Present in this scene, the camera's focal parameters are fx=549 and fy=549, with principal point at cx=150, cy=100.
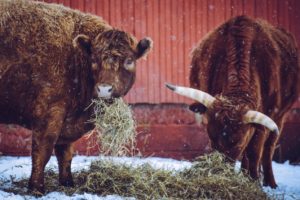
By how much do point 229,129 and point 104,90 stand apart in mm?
1570

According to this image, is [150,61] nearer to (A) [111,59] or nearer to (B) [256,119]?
(B) [256,119]

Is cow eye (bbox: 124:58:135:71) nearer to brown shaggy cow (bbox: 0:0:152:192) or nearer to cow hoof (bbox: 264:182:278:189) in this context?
brown shaggy cow (bbox: 0:0:152:192)

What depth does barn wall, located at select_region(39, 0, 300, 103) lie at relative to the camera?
10320mm

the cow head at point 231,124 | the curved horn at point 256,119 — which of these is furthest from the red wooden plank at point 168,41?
the curved horn at point 256,119

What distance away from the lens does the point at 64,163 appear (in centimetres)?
662

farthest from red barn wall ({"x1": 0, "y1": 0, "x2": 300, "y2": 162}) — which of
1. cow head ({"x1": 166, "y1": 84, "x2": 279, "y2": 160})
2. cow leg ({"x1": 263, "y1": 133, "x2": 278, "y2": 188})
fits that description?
cow head ({"x1": 166, "y1": 84, "x2": 279, "y2": 160})

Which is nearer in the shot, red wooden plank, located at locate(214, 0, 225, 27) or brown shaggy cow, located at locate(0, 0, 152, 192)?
brown shaggy cow, located at locate(0, 0, 152, 192)

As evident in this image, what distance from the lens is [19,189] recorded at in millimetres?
6141

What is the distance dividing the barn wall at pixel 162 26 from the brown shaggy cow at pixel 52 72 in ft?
12.7

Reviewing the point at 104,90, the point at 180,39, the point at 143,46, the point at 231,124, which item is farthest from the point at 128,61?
the point at 180,39

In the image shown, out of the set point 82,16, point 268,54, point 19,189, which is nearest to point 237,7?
point 268,54

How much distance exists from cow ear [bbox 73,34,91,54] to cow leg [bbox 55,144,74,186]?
126cm

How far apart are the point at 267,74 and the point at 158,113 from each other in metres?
3.23

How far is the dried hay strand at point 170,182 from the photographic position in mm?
6012
